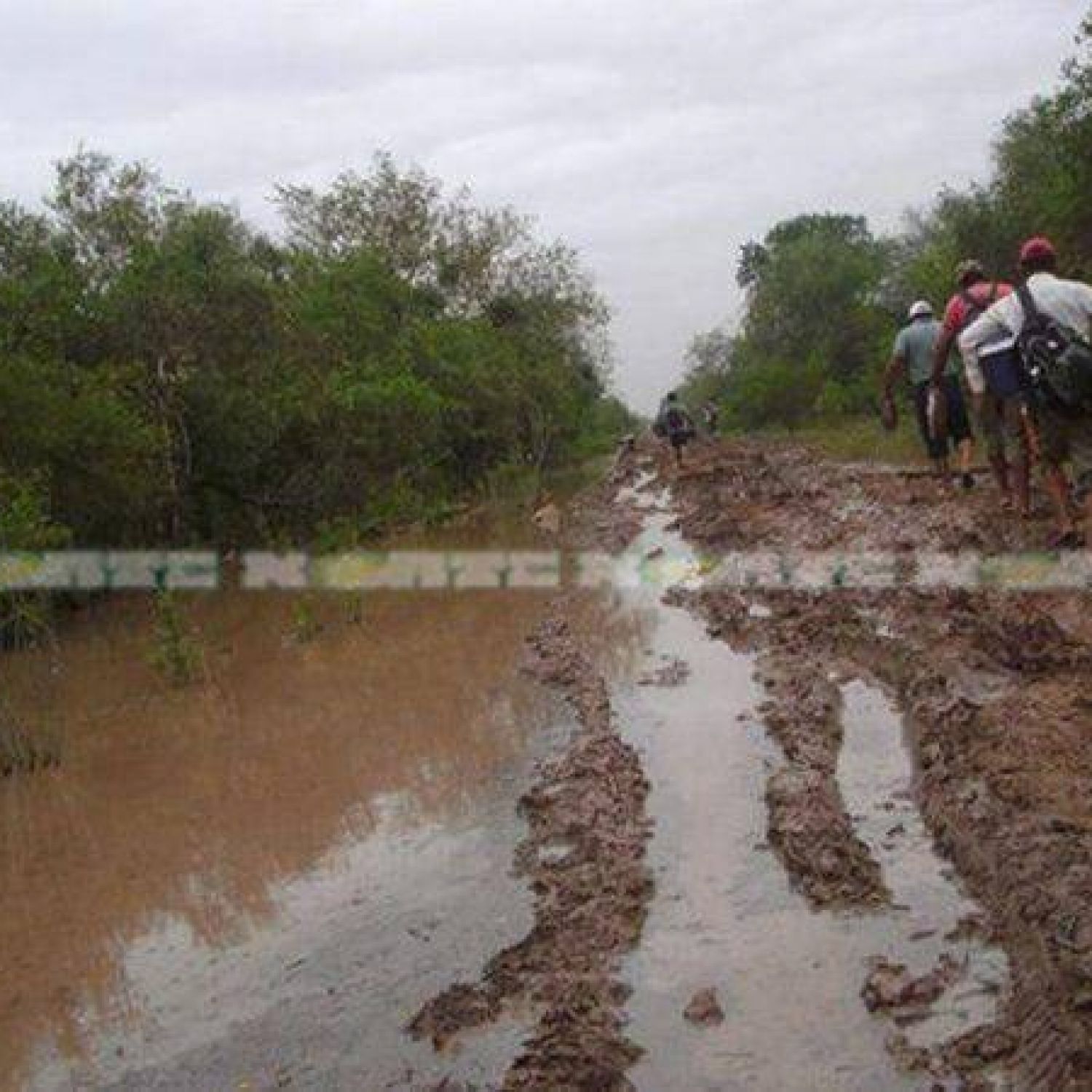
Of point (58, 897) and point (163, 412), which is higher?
point (163, 412)

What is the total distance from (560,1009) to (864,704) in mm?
3002

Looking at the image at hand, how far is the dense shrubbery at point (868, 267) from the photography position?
74.3ft

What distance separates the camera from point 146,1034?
421cm

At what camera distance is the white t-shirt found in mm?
6805

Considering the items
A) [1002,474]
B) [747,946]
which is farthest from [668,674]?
[747,946]

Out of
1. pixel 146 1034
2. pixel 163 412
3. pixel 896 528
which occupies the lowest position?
pixel 146 1034

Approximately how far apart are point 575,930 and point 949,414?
24.3 ft

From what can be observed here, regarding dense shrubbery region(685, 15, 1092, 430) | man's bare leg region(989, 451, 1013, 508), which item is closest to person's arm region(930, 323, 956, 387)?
man's bare leg region(989, 451, 1013, 508)

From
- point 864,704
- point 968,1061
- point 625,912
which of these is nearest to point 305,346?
point 864,704

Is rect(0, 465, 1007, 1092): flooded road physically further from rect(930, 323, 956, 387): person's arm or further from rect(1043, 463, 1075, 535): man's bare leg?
rect(930, 323, 956, 387): person's arm

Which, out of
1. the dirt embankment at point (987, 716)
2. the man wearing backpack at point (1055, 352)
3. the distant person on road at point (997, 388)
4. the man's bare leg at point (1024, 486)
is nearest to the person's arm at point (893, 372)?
the distant person on road at point (997, 388)

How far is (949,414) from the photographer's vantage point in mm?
10719

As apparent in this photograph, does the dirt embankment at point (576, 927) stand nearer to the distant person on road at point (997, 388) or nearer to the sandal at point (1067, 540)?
the sandal at point (1067, 540)

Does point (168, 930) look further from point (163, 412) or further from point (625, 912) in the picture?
point (163, 412)
